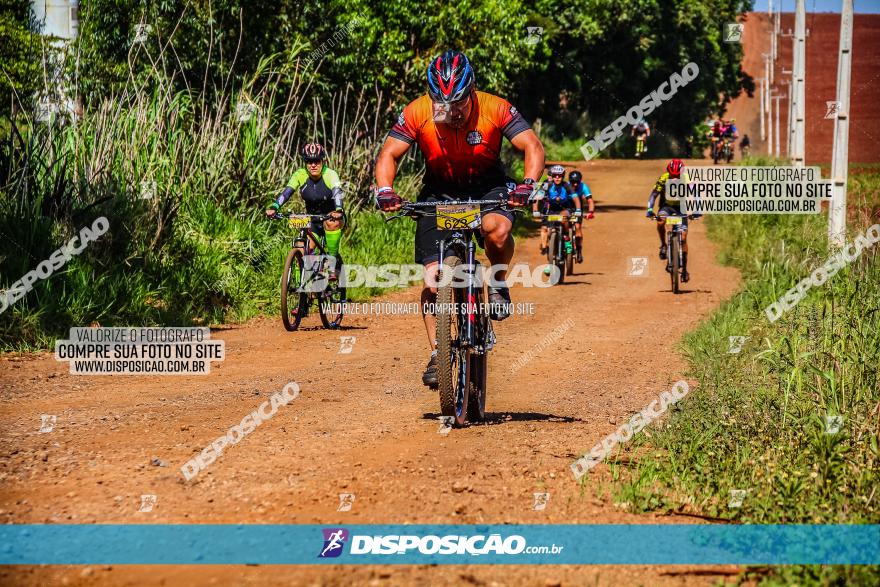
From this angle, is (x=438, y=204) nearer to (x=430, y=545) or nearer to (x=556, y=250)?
(x=430, y=545)

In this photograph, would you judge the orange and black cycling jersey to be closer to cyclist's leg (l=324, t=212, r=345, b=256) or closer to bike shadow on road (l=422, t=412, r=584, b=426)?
bike shadow on road (l=422, t=412, r=584, b=426)

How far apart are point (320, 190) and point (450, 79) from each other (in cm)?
623

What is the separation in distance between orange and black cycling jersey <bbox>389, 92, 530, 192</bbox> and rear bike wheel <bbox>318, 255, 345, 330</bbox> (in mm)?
5798

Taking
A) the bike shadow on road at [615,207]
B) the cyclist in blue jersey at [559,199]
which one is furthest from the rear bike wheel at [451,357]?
the bike shadow on road at [615,207]

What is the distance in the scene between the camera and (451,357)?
675cm


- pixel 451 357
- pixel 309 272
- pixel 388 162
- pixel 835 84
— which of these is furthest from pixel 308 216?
pixel 835 84

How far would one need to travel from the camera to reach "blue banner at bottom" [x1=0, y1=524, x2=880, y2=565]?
435 centimetres

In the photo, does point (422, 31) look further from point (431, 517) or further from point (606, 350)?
point (431, 517)

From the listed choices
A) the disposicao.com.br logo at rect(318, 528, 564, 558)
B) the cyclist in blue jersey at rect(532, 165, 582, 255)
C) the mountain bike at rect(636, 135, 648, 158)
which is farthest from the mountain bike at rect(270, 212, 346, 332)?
the mountain bike at rect(636, 135, 648, 158)

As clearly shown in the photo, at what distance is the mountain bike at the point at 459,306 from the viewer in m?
6.68

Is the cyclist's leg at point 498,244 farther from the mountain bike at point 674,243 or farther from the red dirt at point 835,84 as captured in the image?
the red dirt at point 835,84

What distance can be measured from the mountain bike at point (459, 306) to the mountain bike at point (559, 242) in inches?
453

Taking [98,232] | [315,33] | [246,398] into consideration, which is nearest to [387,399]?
[246,398]

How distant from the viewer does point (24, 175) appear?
1201 centimetres
